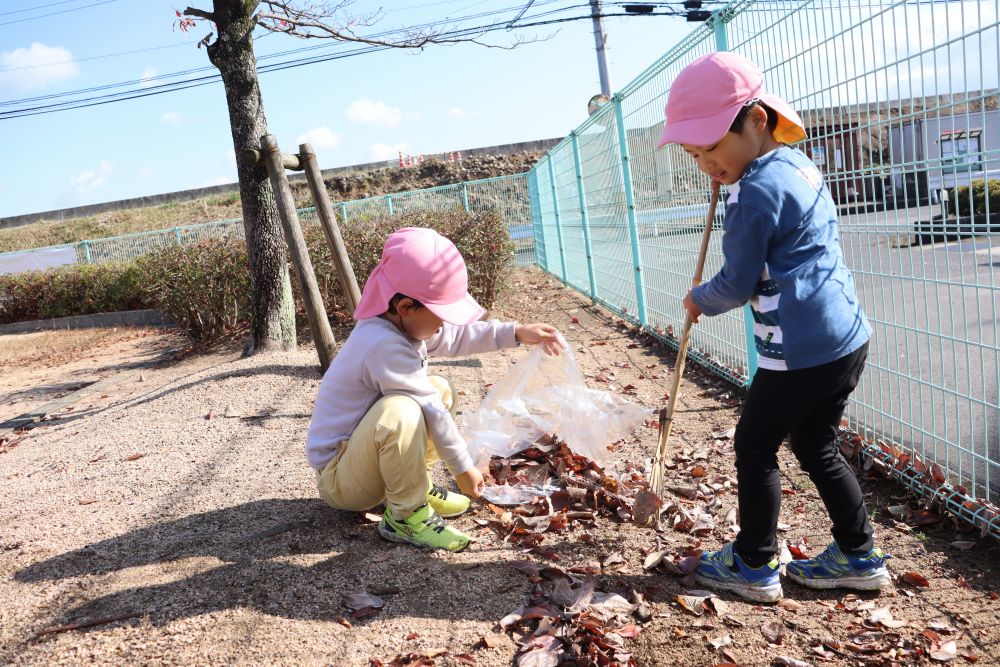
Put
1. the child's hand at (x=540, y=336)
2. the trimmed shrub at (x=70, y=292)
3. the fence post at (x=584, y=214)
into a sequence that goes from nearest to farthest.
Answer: the child's hand at (x=540, y=336) < the fence post at (x=584, y=214) < the trimmed shrub at (x=70, y=292)

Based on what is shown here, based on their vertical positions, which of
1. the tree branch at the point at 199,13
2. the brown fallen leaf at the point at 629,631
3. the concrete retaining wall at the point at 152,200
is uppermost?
the concrete retaining wall at the point at 152,200

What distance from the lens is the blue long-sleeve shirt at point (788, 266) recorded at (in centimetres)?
203

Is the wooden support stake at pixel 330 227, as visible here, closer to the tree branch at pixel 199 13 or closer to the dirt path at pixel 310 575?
the dirt path at pixel 310 575

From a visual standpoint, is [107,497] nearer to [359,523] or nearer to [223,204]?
[359,523]

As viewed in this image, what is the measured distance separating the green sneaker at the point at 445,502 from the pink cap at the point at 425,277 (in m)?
0.81

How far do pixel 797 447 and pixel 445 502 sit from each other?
1.40 meters

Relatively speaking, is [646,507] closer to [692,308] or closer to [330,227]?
[692,308]

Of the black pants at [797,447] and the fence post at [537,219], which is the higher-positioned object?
the fence post at [537,219]

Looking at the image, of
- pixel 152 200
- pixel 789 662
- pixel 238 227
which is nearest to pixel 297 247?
pixel 789 662

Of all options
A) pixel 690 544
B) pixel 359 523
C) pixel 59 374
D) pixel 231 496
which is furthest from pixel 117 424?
pixel 59 374

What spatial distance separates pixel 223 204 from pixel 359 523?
3391cm

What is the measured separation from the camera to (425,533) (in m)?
2.69

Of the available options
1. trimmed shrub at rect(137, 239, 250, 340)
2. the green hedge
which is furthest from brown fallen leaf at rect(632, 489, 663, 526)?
trimmed shrub at rect(137, 239, 250, 340)

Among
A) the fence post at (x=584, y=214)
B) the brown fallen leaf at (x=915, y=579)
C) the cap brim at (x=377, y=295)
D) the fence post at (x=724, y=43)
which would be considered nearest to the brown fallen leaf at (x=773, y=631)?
the brown fallen leaf at (x=915, y=579)
